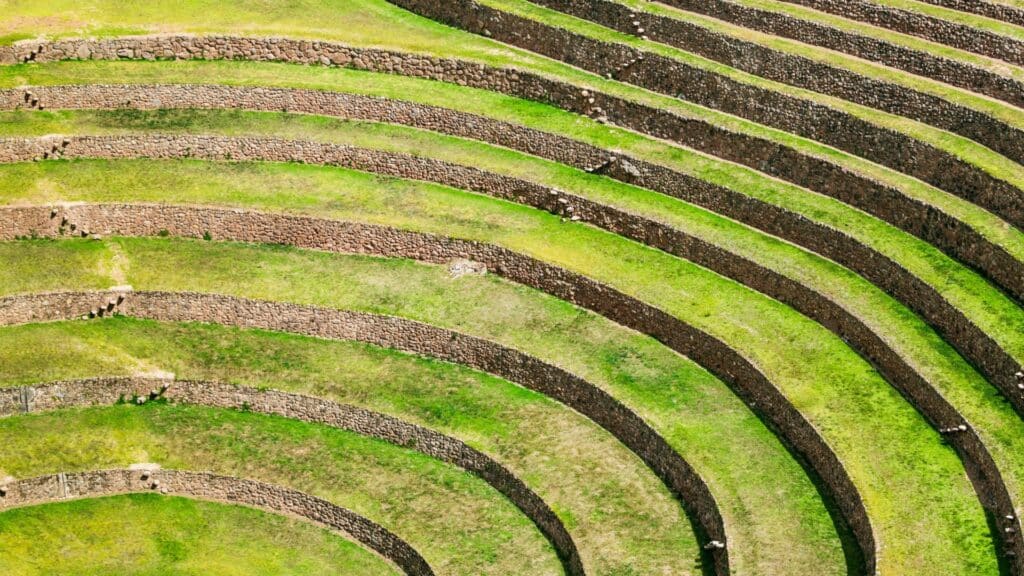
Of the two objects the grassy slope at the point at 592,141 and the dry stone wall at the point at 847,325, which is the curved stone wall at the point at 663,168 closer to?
the grassy slope at the point at 592,141

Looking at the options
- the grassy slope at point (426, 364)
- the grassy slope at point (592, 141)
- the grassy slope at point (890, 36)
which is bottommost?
the grassy slope at point (426, 364)

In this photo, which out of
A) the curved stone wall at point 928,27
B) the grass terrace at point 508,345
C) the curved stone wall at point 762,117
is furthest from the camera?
the curved stone wall at point 928,27

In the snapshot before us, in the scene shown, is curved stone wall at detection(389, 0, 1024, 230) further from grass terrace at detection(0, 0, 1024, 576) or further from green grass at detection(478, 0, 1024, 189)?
grass terrace at detection(0, 0, 1024, 576)

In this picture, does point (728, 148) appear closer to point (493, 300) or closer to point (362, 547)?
point (493, 300)

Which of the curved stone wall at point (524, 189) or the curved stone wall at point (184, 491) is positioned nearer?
the curved stone wall at point (524, 189)

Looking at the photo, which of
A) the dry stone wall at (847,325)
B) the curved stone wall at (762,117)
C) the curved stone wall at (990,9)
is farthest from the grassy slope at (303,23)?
the curved stone wall at (990,9)

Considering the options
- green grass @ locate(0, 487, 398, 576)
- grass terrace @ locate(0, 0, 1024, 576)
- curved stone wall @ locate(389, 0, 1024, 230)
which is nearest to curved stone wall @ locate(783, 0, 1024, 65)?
grass terrace @ locate(0, 0, 1024, 576)
